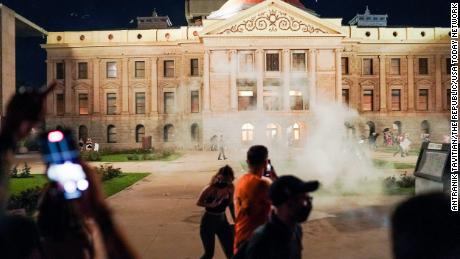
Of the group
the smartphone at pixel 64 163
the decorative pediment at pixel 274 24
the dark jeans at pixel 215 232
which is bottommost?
the dark jeans at pixel 215 232

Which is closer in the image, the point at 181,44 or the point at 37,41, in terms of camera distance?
the point at 181,44

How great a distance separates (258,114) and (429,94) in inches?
896

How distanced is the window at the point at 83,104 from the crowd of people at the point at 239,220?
5336 centimetres

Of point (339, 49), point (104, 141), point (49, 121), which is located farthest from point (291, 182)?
point (49, 121)

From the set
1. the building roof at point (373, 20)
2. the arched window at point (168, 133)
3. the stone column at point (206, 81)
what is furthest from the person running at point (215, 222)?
the building roof at point (373, 20)

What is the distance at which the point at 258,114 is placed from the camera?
1929 inches

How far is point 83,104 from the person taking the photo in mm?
55406

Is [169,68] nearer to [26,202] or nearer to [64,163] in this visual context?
[26,202]

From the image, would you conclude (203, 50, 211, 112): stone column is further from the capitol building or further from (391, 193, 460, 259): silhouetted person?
(391, 193, 460, 259): silhouetted person

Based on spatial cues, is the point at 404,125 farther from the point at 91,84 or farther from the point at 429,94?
the point at 91,84

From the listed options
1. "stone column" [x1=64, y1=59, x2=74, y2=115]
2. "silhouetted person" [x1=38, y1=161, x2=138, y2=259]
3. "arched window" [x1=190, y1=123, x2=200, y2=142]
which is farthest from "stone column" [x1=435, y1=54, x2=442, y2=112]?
"silhouetted person" [x1=38, y1=161, x2=138, y2=259]

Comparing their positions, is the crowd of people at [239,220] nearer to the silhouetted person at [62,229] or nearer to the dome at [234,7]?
the silhouetted person at [62,229]

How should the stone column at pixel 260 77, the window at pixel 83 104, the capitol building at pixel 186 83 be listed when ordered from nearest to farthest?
the stone column at pixel 260 77, the capitol building at pixel 186 83, the window at pixel 83 104

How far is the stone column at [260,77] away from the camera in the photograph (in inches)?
1948
